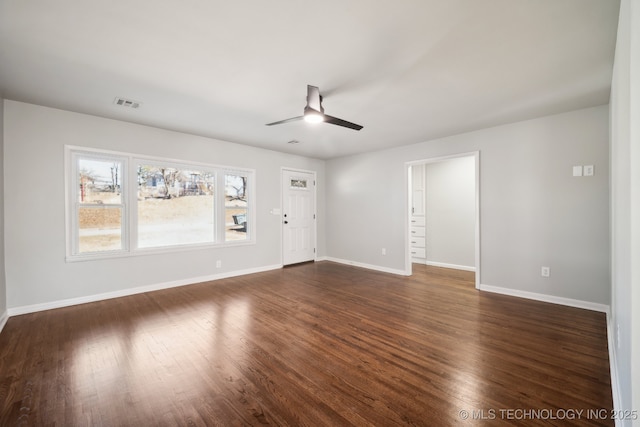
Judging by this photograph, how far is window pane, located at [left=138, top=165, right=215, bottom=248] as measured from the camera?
13.9ft

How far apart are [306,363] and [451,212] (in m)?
4.88

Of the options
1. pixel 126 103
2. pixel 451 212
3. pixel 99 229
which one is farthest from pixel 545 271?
pixel 99 229

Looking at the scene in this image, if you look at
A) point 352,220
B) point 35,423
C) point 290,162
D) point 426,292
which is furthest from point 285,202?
point 35,423

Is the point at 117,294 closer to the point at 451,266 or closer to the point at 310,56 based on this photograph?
the point at 310,56

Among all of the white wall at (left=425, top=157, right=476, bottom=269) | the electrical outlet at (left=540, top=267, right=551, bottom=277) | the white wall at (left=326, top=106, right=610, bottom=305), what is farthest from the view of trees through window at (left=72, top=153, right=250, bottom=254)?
the electrical outlet at (left=540, top=267, right=551, bottom=277)

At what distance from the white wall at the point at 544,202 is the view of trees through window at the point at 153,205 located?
3.81 metres

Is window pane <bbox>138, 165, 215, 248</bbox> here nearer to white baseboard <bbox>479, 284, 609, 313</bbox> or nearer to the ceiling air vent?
the ceiling air vent

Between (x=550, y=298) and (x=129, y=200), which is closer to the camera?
(x=550, y=298)

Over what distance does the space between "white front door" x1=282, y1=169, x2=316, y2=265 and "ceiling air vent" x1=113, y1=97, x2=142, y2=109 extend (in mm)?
3102

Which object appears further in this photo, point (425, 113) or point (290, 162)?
point (290, 162)

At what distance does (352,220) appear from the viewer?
6.26m

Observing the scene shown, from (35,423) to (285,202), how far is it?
4837mm

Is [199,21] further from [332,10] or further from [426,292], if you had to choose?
[426,292]

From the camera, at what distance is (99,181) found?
12.6 feet
